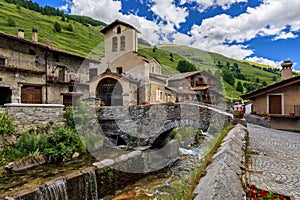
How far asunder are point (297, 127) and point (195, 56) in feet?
203

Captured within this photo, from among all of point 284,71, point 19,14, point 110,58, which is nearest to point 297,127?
point 284,71

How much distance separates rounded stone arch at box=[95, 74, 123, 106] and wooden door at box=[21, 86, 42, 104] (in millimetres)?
5557

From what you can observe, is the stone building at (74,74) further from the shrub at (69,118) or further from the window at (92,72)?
the shrub at (69,118)

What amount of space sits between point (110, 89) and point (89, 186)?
1309cm

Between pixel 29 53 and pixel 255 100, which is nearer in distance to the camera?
pixel 255 100

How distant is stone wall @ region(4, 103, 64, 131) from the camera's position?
38.4 ft

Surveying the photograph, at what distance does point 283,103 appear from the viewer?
1514 cm

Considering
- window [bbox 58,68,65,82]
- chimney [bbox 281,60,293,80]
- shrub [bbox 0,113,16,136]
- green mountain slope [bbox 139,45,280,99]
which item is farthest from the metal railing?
green mountain slope [bbox 139,45,280,99]

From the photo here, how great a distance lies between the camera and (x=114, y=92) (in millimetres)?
20016

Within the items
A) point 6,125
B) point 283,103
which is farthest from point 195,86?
point 6,125

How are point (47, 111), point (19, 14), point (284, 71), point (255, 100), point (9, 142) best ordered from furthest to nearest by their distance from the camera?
point (19, 14), point (284, 71), point (255, 100), point (47, 111), point (9, 142)

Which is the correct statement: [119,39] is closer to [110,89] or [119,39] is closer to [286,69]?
[110,89]

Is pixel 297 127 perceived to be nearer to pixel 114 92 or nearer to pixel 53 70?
pixel 114 92

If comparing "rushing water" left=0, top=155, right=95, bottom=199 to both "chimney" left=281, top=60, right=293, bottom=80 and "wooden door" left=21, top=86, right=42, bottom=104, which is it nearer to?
"wooden door" left=21, top=86, right=42, bottom=104
